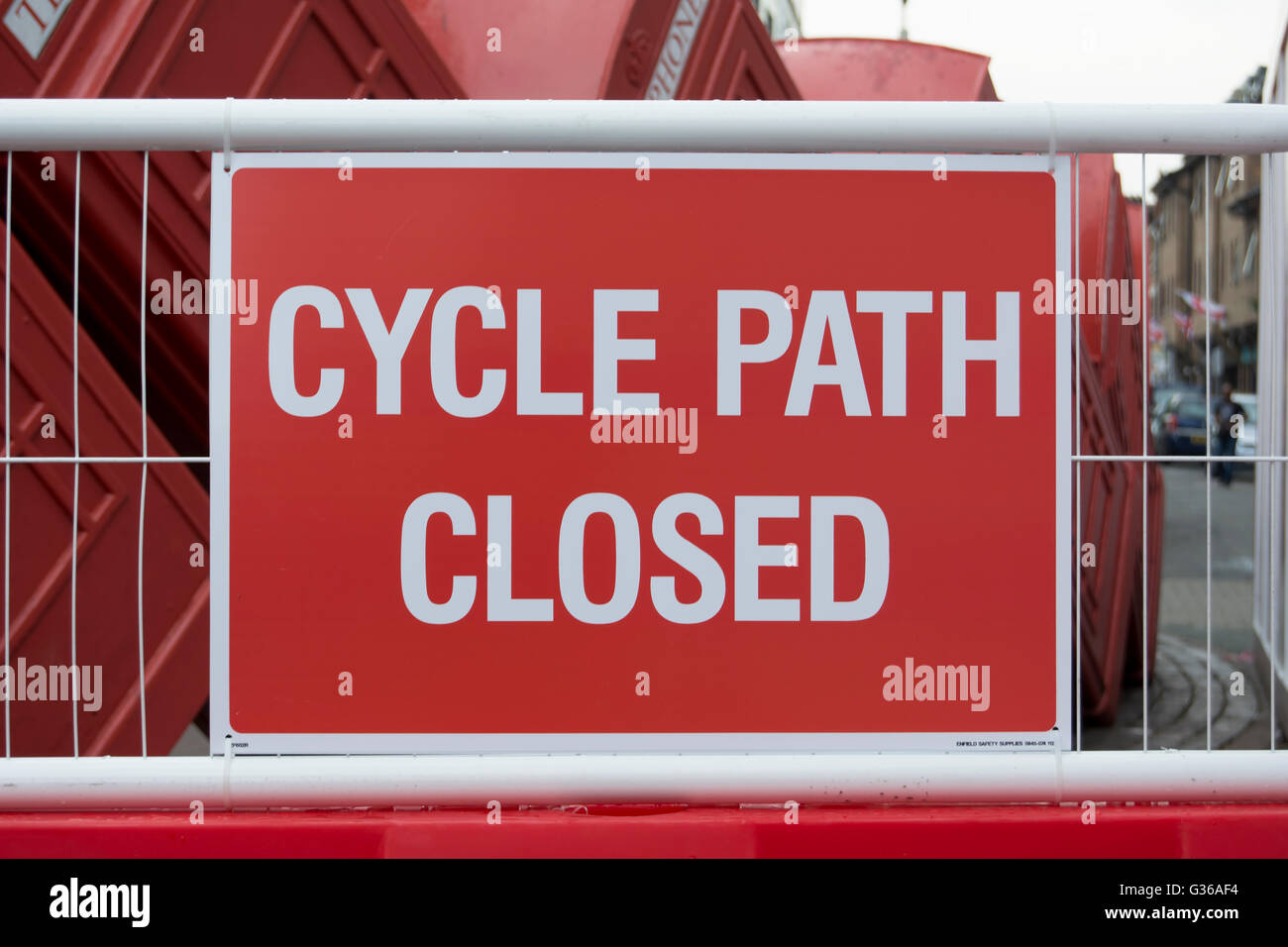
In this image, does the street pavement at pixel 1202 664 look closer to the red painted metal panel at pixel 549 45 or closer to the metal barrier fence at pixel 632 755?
the metal barrier fence at pixel 632 755

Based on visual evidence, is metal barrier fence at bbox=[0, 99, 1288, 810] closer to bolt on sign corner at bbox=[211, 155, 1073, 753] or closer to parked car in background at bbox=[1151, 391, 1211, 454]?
bolt on sign corner at bbox=[211, 155, 1073, 753]

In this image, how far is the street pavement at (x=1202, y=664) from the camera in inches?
158

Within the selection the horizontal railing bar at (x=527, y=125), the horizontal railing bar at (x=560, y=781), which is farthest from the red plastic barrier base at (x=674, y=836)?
the horizontal railing bar at (x=527, y=125)

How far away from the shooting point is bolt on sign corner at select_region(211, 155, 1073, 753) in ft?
7.13

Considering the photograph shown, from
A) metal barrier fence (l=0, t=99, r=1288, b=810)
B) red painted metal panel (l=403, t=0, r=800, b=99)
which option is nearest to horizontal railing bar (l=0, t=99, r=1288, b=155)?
metal barrier fence (l=0, t=99, r=1288, b=810)

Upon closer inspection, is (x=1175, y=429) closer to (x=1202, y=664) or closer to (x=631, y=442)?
(x=1202, y=664)

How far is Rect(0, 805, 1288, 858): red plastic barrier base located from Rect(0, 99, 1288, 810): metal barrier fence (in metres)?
0.05

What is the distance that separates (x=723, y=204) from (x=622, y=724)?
1.08 meters

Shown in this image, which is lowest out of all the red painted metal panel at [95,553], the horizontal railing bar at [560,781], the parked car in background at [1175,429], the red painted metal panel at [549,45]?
the horizontal railing bar at [560,781]

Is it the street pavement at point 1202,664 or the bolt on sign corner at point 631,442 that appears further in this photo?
the street pavement at point 1202,664

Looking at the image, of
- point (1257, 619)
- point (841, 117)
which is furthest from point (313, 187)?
point (1257, 619)

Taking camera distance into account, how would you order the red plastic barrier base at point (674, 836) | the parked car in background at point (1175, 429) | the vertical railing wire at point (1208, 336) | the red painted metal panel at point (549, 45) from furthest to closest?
the parked car in background at point (1175, 429)
the red painted metal panel at point (549, 45)
the vertical railing wire at point (1208, 336)
the red plastic barrier base at point (674, 836)

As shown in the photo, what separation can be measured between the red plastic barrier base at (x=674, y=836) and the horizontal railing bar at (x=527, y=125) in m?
1.35
